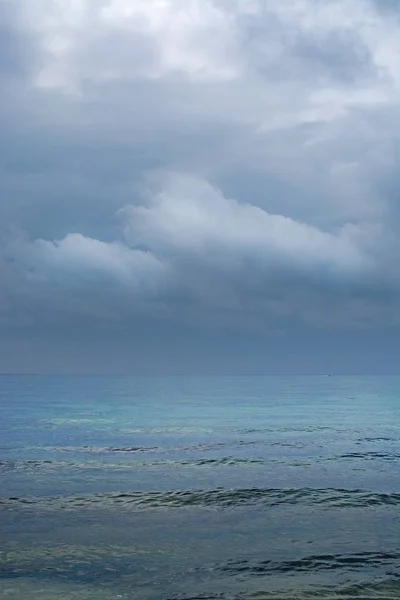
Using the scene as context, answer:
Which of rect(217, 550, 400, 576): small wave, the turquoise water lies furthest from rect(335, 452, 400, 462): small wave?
rect(217, 550, 400, 576): small wave

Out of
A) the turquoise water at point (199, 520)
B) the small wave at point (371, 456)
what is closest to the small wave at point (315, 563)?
the turquoise water at point (199, 520)

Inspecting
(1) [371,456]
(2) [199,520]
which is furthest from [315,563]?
(1) [371,456]

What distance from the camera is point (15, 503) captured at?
30.1m

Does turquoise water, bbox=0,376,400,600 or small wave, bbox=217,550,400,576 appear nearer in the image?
turquoise water, bbox=0,376,400,600

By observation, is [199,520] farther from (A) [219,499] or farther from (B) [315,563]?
(B) [315,563]

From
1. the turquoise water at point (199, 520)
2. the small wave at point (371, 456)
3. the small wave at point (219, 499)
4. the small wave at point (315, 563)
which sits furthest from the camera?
the small wave at point (371, 456)

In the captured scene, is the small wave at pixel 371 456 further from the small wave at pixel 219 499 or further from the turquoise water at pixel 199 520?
the small wave at pixel 219 499

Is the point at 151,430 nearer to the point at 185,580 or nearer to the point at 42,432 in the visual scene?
the point at 42,432

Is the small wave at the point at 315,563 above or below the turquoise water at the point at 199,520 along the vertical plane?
below

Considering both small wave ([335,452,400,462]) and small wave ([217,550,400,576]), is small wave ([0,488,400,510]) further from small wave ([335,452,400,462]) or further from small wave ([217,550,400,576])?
small wave ([335,452,400,462])

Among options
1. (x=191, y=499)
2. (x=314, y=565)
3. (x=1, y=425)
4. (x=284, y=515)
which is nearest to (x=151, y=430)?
(x=1, y=425)

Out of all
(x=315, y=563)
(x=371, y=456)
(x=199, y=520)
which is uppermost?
(x=371, y=456)

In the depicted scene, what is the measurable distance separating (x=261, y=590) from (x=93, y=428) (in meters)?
55.6

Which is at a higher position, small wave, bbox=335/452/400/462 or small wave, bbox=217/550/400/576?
small wave, bbox=335/452/400/462
